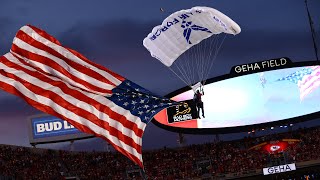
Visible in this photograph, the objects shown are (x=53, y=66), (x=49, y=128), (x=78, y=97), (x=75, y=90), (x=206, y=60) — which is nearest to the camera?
(x=53, y=66)

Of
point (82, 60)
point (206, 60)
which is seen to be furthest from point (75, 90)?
point (206, 60)

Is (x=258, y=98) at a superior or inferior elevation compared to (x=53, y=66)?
superior

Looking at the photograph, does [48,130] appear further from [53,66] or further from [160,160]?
[53,66]

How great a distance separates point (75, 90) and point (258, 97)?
40.4 m

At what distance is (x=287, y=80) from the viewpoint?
53.8 metres

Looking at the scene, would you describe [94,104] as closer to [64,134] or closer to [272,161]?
[272,161]

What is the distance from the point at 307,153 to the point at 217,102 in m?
9.90

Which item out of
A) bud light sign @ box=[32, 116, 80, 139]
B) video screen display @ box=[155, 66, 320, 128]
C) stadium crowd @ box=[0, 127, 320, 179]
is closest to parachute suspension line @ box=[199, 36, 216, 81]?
video screen display @ box=[155, 66, 320, 128]

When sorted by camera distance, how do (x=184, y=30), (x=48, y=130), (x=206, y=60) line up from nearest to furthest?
1. (x=184, y=30)
2. (x=48, y=130)
3. (x=206, y=60)

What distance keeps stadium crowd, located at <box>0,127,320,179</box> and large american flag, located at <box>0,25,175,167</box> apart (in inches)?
1304

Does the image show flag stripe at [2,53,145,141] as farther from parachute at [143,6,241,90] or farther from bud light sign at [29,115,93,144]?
bud light sign at [29,115,93,144]

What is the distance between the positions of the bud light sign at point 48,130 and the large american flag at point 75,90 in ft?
146

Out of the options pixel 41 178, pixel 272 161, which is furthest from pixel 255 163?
pixel 41 178

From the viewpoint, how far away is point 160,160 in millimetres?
55656
